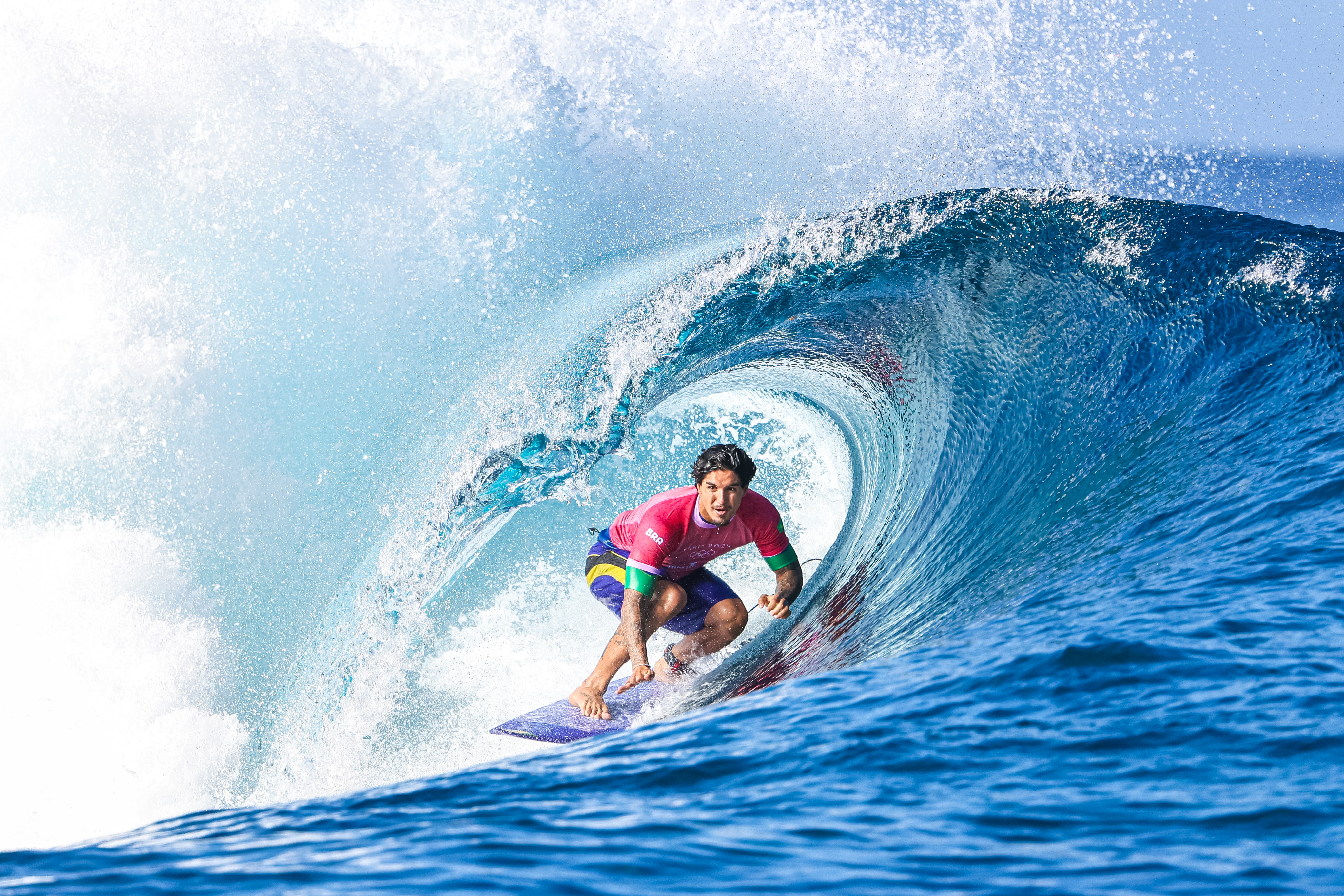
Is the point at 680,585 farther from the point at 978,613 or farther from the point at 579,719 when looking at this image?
the point at 978,613

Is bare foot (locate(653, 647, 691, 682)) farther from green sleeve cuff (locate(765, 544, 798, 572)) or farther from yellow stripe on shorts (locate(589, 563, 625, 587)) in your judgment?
green sleeve cuff (locate(765, 544, 798, 572))

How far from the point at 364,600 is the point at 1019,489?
14.4 ft

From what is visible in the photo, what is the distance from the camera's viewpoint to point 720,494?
3803mm

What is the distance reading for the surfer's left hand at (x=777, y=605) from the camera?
442 centimetres

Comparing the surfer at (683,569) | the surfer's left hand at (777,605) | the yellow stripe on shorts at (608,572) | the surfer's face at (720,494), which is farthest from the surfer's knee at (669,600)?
the surfer's face at (720,494)

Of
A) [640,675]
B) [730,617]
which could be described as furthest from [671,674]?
[640,675]

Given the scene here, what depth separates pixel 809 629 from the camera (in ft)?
14.9

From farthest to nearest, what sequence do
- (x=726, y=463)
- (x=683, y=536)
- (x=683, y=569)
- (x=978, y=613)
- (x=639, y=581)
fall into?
(x=683, y=569)
(x=683, y=536)
(x=639, y=581)
(x=726, y=463)
(x=978, y=613)

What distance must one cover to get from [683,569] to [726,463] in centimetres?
84

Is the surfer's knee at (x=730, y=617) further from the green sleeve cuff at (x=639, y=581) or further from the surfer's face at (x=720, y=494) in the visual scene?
the surfer's face at (x=720, y=494)

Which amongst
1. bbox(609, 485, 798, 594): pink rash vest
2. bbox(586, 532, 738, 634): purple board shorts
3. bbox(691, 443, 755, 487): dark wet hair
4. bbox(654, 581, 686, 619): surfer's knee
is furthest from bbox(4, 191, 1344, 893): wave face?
bbox(691, 443, 755, 487): dark wet hair

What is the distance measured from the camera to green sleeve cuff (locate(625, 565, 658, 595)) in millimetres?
3996

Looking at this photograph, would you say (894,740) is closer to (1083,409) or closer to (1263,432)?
(1263,432)

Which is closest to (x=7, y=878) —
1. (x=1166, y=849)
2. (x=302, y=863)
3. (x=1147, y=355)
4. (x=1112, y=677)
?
(x=302, y=863)
